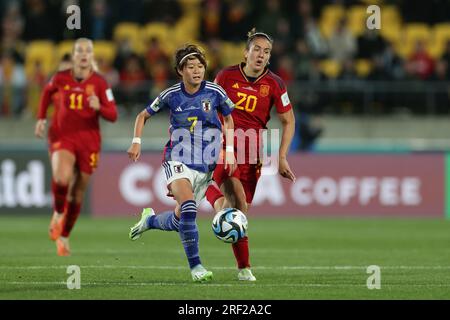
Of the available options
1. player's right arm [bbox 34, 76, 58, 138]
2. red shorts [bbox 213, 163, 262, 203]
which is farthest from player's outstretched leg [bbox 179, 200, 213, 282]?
player's right arm [bbox 34, 76, 58, 138]

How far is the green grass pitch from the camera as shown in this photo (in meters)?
9.20

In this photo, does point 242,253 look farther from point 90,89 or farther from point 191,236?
point 90,89

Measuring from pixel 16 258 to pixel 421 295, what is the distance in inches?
209

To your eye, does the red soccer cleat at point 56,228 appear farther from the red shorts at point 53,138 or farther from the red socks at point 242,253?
the red socks at point 242,253

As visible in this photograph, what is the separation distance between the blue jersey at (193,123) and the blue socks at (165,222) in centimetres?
58

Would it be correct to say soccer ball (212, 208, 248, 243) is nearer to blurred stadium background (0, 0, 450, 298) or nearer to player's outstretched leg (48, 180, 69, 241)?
player's outstretched leg (48, 180, 69, 241)

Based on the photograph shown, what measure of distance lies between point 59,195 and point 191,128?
4.36 meters

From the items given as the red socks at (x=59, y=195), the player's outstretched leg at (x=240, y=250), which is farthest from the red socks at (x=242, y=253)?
the red socks at (x=59, y=195)

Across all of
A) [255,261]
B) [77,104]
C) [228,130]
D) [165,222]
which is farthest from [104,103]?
[228,130]

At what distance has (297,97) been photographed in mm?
21656

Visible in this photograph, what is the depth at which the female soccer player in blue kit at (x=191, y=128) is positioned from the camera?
32.9ft
